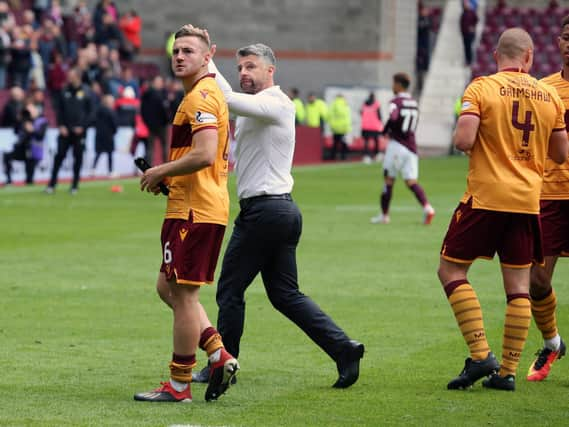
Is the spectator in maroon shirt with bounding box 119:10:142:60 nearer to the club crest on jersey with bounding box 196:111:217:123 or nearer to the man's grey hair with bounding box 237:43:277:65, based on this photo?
the man's grey hair with bounding box 237:43:277:65

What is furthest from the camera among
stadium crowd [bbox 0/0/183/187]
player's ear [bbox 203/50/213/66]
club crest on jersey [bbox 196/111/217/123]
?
stadium crowd [bbox 0/0/183/187]

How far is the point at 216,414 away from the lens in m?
7.28

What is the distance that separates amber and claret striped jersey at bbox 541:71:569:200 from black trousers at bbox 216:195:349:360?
161 centimetres

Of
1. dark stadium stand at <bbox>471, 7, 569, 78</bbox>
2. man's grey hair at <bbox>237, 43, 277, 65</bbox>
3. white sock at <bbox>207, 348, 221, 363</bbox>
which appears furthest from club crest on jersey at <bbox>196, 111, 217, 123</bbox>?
dark stadium stand at <bbox>471, 7, 569, 78</bbox>

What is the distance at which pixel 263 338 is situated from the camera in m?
10.1

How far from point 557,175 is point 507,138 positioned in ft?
2.44

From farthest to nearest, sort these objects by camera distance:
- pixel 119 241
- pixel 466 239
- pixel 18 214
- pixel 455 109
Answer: pixel 455 109 → pixel 18 214 → pixel 119 241 → pixel 466 239

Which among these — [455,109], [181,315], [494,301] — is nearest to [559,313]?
[494,301]

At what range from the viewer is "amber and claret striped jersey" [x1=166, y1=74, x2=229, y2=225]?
7.41 metres

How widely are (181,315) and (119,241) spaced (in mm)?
9855

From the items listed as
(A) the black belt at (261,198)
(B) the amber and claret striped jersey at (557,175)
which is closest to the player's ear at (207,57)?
(A) the black belt at (261,198)

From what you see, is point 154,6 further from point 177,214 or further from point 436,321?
point 177,214

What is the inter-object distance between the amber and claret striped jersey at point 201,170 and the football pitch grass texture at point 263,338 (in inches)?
42.8

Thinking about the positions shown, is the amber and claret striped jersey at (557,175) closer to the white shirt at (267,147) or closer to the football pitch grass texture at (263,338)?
the football pitch grass texture at (263,338)
